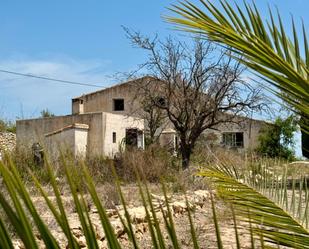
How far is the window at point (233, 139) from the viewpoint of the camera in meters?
31.4

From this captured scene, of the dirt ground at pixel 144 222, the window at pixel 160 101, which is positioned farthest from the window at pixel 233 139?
the dirt ground at pixel 144 222

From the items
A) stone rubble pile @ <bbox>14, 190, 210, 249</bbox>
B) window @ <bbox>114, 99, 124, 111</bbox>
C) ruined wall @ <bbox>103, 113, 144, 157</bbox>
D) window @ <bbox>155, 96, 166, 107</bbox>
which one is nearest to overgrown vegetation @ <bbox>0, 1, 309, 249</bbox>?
stone rubble pile @ <bbox>14, 190, 210, 249</bbox>

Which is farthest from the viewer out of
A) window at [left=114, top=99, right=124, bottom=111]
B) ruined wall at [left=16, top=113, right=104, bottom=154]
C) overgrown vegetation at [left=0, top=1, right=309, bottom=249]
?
window at [left=114, top=99, right=124, bottom=111]

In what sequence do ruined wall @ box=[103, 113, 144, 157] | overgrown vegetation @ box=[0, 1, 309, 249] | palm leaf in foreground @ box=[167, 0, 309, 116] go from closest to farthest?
1. overgrown vegetation @ box=[0, 1, 309, 249]
2. palm leaf in foreground @ box=[167, 0, 309, 116]
3. ruined wall @ box=[103, 113, 144, 157]

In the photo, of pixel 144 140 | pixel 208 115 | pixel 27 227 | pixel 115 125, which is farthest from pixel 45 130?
pixel 27 227

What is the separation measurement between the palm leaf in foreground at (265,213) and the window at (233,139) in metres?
26.6

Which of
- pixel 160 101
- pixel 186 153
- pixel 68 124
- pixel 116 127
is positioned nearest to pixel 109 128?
pixel 116 127

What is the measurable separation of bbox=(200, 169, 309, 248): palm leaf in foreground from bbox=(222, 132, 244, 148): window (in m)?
26.6

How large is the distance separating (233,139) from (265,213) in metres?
31.1

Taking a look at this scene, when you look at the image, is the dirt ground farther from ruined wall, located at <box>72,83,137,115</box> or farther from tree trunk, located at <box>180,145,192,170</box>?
ruined wall, located at <box>72,83,137,115</box>

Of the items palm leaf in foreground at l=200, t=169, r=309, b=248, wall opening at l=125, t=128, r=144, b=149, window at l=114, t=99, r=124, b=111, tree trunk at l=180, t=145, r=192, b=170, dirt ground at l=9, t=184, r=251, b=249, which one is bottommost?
dirt ground at l=9, t=184, r=251, b=249

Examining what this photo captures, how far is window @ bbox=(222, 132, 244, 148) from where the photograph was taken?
3143 centimetres

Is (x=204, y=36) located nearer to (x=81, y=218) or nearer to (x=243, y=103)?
(x=81, y=218)

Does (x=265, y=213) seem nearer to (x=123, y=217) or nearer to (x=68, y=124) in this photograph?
(x=123, y=217)
